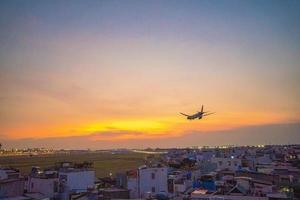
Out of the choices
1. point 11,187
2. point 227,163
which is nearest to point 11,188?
point 11,187

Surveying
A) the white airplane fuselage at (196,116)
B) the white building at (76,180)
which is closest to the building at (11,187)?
the white building at (76,180)

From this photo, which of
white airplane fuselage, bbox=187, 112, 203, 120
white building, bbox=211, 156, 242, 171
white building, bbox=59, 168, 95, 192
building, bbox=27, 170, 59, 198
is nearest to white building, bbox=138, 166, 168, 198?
white building, bbox=59, 168, 95, 192

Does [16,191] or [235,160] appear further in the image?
[235,160]

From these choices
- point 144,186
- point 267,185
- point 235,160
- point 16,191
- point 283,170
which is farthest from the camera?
point 235,160

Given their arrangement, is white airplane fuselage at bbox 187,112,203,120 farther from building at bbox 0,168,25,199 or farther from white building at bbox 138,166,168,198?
building at bbox 0,168,25,199

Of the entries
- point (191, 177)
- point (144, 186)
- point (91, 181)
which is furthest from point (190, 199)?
point (191, 177)

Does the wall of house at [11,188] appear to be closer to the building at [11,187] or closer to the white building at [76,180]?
the building at [11,187]

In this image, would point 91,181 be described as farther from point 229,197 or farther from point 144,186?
point 229,197

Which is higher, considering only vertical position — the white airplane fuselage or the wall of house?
the white airplane fuselage
